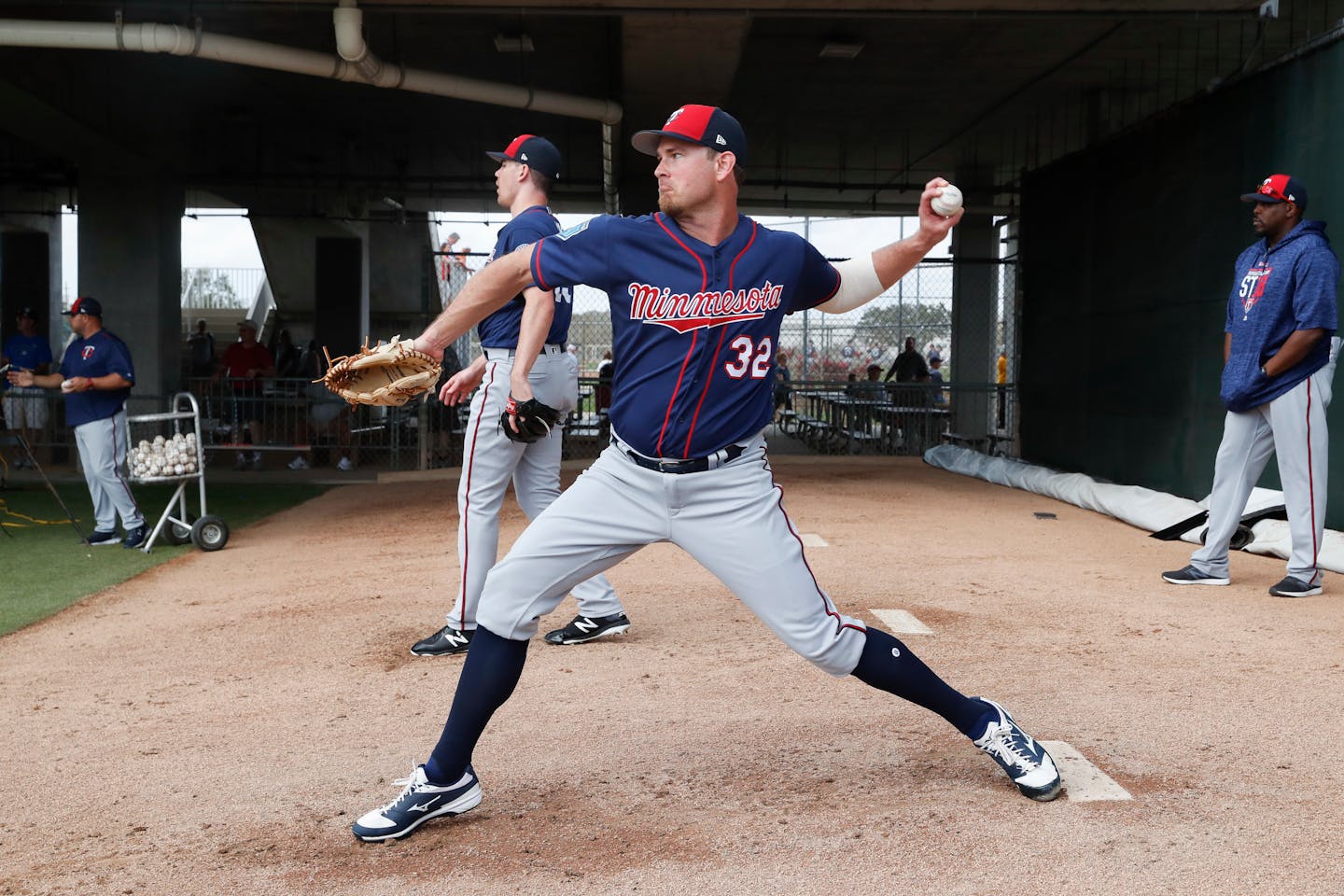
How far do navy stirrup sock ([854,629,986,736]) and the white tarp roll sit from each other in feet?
15.1

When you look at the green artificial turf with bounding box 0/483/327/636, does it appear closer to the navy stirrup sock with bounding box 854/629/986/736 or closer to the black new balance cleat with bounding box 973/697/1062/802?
the navy stirrup sock with bounding box 854/629/986/736

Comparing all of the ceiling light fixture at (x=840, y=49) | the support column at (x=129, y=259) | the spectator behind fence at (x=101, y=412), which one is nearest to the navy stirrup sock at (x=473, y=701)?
the spectator behind fence at (x=101, y=412)

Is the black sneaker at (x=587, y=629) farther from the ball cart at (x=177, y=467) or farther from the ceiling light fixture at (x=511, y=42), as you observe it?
the ceiling light fixture at (x=511, y=42)

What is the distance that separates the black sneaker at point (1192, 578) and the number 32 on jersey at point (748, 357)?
15.4 feet

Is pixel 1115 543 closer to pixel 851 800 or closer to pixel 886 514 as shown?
pixel 886 514

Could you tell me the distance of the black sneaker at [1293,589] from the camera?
6.44 meters

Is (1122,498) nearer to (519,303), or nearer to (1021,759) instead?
(519,303)

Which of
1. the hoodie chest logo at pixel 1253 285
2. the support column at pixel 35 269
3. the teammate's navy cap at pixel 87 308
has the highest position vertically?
the support column at pixel 35 269

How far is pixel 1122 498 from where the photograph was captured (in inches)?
421

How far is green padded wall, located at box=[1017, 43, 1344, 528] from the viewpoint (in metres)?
9.18

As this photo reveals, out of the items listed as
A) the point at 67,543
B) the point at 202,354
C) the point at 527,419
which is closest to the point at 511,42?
the point at 67,543

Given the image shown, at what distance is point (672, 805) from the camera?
333 centimetres

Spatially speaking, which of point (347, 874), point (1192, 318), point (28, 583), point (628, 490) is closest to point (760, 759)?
point (628, 490)

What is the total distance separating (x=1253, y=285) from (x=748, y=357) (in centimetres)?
460
